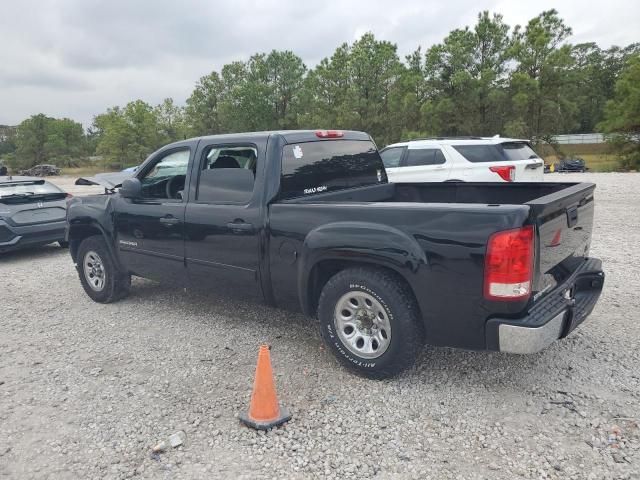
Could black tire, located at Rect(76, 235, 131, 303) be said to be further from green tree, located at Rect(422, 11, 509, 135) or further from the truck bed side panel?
green tree, located at Rect(422, 11, 509, 135)

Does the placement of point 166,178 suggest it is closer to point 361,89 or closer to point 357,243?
point 357,243

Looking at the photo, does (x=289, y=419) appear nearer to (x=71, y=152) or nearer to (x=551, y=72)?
(x=551, y=72)

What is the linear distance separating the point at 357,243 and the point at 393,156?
7318mm

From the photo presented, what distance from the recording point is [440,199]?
5039 mm

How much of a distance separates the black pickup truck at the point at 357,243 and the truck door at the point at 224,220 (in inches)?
0.5

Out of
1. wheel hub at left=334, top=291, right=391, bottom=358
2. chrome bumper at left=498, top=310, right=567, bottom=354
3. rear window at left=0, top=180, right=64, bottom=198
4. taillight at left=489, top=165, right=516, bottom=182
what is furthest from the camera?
taillight at left=489, top=165, right=516, bottom=182

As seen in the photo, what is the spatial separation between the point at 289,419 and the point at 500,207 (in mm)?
1849

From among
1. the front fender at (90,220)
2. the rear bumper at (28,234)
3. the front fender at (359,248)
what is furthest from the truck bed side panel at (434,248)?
the rear bumper at (28,234)

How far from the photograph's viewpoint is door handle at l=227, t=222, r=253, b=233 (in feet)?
13.6

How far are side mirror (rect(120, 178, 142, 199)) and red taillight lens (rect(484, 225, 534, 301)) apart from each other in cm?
350

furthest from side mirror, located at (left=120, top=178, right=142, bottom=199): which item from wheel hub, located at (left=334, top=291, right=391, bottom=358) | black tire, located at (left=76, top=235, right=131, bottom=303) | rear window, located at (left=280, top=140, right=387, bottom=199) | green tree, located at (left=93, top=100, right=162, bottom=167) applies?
green tree, located at (left=93, top=100, right=162, bottom=167)

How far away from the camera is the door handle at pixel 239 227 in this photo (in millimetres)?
4133

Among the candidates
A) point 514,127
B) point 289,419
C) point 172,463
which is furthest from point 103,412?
point 514,127

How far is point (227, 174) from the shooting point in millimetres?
4402
